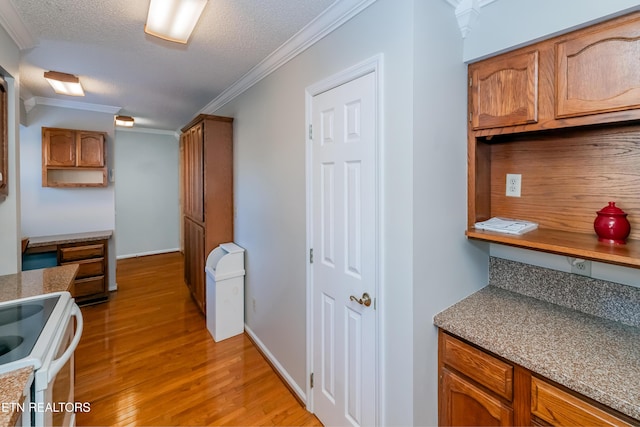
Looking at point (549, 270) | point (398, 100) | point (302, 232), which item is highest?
point (398, 100)

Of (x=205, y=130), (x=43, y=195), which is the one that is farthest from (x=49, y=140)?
(x=205, y=130)

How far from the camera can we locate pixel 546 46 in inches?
52.1

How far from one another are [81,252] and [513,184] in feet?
14.5

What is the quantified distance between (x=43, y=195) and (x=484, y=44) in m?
4.83

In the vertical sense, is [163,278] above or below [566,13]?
below

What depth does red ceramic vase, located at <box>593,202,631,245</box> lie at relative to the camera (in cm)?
126

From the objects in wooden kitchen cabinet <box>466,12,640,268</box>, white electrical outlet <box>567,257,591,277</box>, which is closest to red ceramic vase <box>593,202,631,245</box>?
wooden kitchen cabinet <box>466,12,640,268</box>

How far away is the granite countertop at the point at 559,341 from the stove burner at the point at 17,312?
1.92 metres

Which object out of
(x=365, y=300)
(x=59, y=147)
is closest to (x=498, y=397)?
(x=365, y=300)

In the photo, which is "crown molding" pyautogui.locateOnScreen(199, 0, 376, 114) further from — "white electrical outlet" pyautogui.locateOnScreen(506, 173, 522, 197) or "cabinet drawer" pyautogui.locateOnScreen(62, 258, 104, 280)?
"cabinet drawer" pyautogui.locateOnScreen(62, 258, 104, 280)

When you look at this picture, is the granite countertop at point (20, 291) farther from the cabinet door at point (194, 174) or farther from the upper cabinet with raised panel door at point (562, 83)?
the upper cabinet with raised panel door at point (562, 83)

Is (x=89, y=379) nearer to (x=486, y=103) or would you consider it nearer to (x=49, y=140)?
(x=49, y=140)

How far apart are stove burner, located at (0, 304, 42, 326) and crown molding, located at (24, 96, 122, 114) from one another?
320 centimetres

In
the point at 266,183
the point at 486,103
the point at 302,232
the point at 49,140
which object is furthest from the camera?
the point at 49,140
